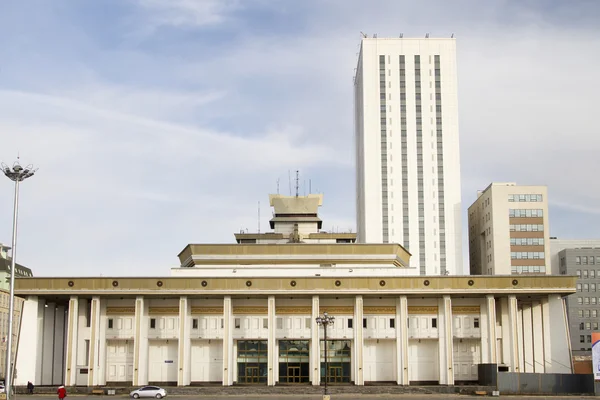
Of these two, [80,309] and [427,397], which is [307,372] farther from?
[80,309]

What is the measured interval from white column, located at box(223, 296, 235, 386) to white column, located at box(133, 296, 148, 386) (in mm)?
7864

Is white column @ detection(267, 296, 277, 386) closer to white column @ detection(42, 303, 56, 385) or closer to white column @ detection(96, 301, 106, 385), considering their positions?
white column @ detection(96, 301, 106, 385)

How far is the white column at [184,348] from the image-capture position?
251ft

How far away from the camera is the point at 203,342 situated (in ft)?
263

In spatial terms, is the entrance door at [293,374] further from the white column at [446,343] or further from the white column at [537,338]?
the white column at [537,338]

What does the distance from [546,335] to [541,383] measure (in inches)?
345

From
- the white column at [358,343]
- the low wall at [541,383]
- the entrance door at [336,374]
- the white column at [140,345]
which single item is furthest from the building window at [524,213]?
the white column at [140,345]

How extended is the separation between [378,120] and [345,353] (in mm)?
56216

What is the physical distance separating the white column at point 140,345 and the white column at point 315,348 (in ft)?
52.7

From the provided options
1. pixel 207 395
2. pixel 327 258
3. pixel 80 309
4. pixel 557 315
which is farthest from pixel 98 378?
pixel 557 315

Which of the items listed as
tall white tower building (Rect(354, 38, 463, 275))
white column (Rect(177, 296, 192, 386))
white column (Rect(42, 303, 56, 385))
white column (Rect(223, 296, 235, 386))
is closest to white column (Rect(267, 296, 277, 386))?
white column (Rect(223, 296, 235, 386))

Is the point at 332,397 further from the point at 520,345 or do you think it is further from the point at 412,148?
the point at 412,148

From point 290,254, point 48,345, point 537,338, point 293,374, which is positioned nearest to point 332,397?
point 293,374

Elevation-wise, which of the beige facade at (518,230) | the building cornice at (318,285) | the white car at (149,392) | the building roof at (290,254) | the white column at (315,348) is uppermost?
the beige facade at (518,230)
